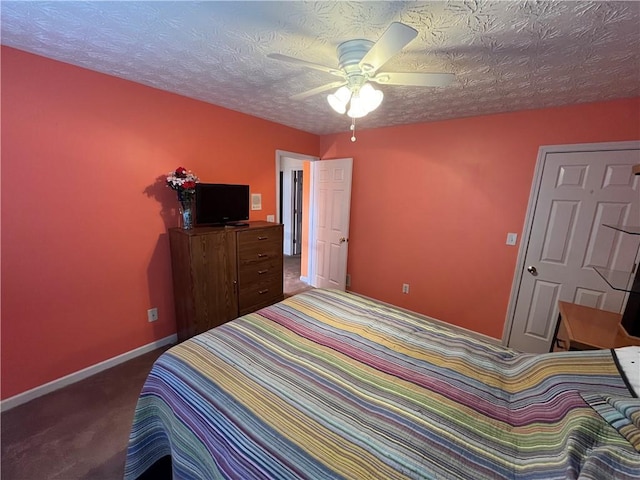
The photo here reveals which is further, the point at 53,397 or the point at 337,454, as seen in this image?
the point at 53,397

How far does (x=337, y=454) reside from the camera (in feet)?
2.58

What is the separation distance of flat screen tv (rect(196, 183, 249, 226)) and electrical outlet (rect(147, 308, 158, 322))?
921 millimetres

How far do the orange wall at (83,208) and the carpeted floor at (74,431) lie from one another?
0.20 m

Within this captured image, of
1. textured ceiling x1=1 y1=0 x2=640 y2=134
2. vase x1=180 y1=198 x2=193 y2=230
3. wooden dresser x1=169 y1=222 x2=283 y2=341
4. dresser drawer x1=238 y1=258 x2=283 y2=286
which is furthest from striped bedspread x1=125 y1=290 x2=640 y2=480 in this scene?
textured ceiling x1=1 y1=0 x2=640 y2=134

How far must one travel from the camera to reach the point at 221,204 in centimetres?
256

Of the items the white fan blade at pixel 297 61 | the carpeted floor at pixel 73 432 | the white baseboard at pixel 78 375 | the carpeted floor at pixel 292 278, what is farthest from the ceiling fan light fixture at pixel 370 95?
the carpeted floor at pixel 292 278

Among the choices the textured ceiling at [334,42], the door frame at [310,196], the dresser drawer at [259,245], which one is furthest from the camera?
the door frame at [310,196]

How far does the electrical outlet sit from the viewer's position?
235 centimetres

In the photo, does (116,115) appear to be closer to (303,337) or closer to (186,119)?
(186,119)

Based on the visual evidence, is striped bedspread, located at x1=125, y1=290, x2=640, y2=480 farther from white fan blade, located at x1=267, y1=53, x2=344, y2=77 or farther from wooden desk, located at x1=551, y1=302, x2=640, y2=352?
white fan blade, located at x1=267, y1=53, x2=344, y2=77

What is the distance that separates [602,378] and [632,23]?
1560 mm

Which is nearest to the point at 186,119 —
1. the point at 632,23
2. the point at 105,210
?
the point at 105,210

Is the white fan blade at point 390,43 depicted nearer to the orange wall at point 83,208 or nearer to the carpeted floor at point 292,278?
the orange wall at point 83,208

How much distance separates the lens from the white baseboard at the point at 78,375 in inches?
68.8
